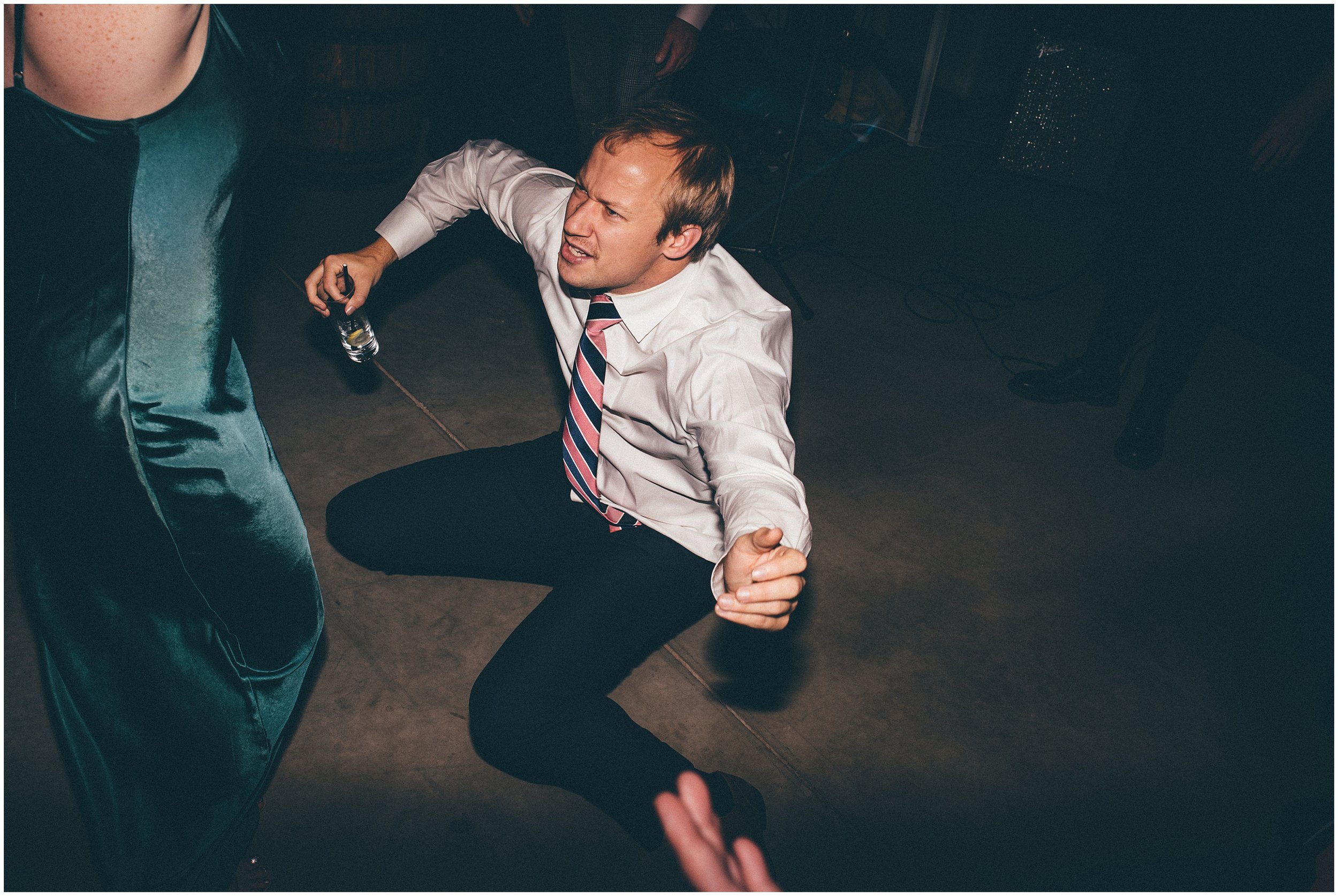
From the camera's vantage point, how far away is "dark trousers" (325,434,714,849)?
160 cm

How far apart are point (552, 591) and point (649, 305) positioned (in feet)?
2.01

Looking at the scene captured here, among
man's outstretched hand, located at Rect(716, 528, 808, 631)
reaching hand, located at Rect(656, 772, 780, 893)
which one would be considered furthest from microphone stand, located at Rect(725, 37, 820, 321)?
reaching hand, located at Rect(656, 772, 780, 893)

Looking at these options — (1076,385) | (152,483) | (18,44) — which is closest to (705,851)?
(152,483)

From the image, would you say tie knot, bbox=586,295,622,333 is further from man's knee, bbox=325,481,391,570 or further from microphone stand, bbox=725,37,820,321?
microphone stand, bbox=725,37,820,321

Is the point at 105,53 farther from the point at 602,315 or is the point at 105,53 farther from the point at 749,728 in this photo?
the point at 749,728

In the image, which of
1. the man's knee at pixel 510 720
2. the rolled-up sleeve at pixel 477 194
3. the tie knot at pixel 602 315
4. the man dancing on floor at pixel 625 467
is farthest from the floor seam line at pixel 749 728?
the rolled-up sleeve at pixel 477 194

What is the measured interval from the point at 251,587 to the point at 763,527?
853 millimetres

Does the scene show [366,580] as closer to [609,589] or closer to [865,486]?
[609,589]

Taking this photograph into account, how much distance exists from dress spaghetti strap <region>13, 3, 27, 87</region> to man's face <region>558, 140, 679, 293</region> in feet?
2.75

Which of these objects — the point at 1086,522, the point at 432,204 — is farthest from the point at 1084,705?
the point at 432,204

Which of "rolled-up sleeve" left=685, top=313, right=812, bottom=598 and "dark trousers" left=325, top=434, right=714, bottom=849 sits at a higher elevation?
"rolled-up sleeve" left=685, top=313, right=812, bottom=598

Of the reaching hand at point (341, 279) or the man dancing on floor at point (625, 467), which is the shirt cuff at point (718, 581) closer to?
the man dancing on floor at point (625, 467)

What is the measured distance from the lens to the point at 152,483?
1.23 meters

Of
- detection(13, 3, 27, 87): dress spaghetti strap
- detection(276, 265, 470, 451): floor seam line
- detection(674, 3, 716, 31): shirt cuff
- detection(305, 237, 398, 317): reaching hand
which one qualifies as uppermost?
detection(13, 3, 27, 87): dress spaghetti strap
